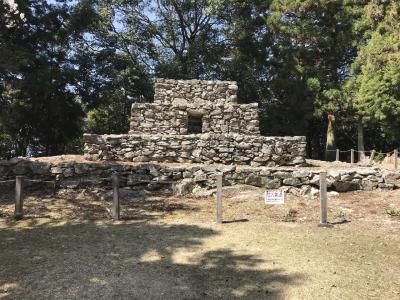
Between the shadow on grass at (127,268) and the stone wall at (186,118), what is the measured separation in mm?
7708

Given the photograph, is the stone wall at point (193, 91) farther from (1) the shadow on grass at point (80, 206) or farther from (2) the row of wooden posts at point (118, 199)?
(2) the row of wooden posts at point (118, 199)

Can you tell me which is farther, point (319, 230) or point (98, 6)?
point (98, 6)

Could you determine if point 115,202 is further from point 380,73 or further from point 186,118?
point 380,73

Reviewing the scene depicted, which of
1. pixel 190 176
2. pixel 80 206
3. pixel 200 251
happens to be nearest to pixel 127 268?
pixel 200 251

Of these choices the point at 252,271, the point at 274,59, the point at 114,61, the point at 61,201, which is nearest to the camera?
the point at 252,271

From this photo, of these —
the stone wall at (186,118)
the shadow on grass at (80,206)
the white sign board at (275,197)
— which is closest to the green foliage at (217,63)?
the stone wall at (186,118)

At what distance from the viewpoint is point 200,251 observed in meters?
5.77

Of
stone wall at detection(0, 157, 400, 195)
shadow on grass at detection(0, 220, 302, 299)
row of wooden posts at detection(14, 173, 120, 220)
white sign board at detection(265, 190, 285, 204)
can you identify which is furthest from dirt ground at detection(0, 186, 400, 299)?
stone wall at detection(0, 157, 400, 195)

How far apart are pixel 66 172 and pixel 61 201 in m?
1.52

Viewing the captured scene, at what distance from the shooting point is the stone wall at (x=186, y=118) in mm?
14164

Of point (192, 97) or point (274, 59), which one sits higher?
point (274, 59)

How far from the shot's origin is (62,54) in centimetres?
2014

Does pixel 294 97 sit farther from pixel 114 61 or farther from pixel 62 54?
pixel 62 54

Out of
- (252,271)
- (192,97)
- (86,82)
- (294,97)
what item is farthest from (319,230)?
(86,82)
